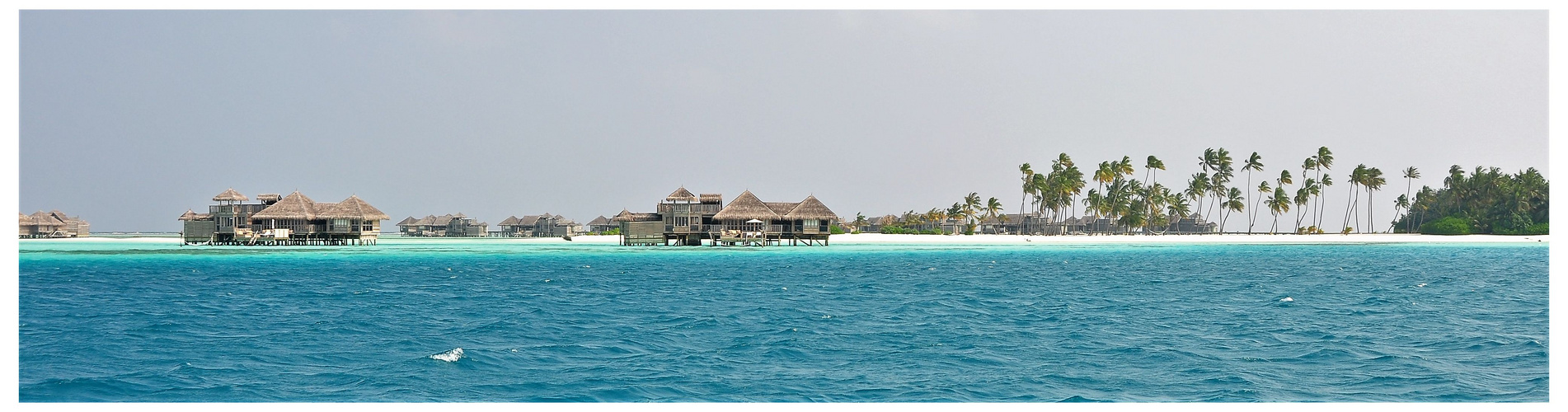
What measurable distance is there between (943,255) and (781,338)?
1709 inches

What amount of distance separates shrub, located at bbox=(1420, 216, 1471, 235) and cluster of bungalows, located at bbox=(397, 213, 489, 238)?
105m

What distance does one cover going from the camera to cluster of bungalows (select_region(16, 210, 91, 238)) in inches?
4284

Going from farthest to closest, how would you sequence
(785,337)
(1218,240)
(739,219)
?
(1218,240), (739,219), (785,337)

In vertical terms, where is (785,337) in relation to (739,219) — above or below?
below

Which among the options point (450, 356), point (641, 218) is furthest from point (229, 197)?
point (450, 356)

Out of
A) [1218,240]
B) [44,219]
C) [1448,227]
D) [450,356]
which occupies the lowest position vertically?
[450,356]

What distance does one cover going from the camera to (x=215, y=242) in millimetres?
76812

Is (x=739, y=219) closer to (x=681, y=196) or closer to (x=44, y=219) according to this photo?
(x=681, y=196)

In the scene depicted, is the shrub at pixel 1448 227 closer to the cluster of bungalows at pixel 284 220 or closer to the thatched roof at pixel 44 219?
the cluster of bungalows at pixel 284 220

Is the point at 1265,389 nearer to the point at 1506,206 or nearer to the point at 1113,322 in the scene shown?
the point at 1113,322

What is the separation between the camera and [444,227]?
128 metres

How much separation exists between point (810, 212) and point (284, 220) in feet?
128

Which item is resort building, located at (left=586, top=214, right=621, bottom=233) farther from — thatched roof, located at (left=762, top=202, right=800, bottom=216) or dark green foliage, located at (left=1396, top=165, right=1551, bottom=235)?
dark green foliage, located at (left=1396, top=165, right=1551, bottom=235)
